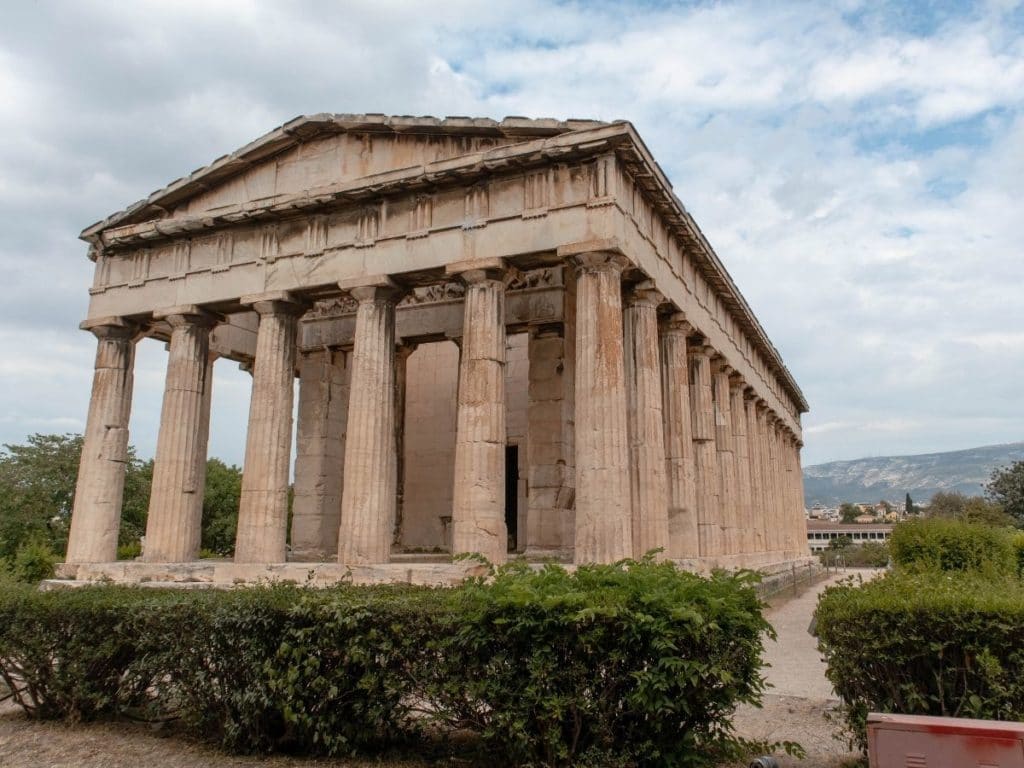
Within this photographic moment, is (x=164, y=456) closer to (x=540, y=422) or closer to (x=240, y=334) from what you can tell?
(x=240, y=334)

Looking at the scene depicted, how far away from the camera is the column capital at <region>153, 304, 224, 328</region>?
19.0 meters

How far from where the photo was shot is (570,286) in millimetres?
19500

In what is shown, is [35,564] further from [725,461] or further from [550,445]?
[725,461]

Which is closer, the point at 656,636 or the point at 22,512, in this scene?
the point at 656,636

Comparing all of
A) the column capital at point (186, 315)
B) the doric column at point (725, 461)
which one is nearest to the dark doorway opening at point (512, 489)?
the doric column at point (725, 461)

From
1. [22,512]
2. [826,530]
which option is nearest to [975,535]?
[22,512]

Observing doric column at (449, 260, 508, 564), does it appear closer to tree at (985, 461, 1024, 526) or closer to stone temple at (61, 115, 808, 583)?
stone temple at (61, 115, 808, 583)

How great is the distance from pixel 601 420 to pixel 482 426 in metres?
2.36

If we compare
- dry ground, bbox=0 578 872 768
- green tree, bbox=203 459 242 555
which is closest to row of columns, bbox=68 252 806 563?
dry ground, bbox=0 578 872 768

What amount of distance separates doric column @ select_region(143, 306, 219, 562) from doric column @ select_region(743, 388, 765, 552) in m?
17.8

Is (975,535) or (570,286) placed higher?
(570,286)

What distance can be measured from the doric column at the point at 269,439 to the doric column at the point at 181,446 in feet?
5.48

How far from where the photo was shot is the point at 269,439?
685 inches

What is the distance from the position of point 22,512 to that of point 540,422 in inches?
1118
